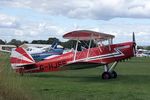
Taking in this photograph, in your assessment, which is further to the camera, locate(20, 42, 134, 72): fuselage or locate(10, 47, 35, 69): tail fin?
locate(10, 47, 35, 69): tail fin

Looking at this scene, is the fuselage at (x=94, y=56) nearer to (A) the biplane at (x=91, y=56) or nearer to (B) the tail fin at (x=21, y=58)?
(A) the biplane at (x=91, y=56)

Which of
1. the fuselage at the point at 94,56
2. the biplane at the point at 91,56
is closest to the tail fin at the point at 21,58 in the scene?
the biplane at the point at 91,56

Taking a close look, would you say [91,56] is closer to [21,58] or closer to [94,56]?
[94,56]

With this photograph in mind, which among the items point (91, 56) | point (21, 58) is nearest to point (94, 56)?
point (91, 56)

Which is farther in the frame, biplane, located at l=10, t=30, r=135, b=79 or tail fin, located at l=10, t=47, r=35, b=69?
tail fin, located at l=10, t=47, r=35, b=69

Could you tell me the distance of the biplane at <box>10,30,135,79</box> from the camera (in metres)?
21.3

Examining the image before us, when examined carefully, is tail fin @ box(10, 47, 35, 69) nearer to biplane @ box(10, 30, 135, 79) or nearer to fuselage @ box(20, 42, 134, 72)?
biplane @ box(10, 30, 135, 79)

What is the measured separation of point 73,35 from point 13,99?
14336 mm

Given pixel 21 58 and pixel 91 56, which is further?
pixel 21 58

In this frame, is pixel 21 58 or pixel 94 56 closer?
pixel 94 56

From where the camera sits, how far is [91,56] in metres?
21.9

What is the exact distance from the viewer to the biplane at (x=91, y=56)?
21328 millimetres

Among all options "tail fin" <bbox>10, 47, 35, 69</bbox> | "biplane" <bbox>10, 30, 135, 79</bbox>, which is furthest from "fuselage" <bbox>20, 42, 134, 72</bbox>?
"tail fin" <bbox>10, 47, 35, 69</bbox>

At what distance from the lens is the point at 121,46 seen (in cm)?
2141
